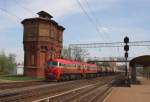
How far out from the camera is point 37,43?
66125 mm

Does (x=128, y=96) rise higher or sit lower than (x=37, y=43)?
A: lower

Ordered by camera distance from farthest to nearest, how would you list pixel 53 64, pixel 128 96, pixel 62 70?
1. pixel 62 70
2. pixel 53 64
3. pixel 128 96

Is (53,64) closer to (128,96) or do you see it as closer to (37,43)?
(128,96)

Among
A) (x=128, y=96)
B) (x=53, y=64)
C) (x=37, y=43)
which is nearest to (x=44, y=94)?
(x=128, y=96)

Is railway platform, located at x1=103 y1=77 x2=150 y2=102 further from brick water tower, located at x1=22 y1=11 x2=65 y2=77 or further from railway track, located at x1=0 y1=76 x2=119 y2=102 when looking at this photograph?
brick water tower, located at x1=22 y1=11 x2=65 y2=77

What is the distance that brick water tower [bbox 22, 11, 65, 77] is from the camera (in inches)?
2584

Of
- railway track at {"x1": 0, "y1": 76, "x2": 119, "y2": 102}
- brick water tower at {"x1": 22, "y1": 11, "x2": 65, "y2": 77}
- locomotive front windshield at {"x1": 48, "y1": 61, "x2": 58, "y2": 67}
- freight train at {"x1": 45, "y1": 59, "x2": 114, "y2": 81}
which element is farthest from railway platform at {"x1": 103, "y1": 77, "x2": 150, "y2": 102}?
brick water tower at {"x1": 22, "y1": 11, "x2": 65, "y2": 77}

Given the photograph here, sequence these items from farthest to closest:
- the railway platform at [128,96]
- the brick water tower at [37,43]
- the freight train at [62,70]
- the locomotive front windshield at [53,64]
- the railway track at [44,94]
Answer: the brick water tower at [37,43] → the locomotive front windshield at [53,64] → the freight train at [62,70] → the railway platform at [128,96] → the railway track at [44,94]

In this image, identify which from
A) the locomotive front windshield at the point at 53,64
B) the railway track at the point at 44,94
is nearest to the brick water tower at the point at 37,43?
the locomotive front windshield at the point at 53,64

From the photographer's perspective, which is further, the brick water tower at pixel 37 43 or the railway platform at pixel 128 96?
the brick water tower at pixel 37 43

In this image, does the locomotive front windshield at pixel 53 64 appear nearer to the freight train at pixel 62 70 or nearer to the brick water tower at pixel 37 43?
the freight train at pixel 62 70

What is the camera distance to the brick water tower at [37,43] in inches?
2584

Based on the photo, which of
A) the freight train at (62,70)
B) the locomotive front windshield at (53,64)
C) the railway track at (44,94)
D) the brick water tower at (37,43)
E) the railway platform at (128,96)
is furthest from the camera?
the brick water tower at (37,43)

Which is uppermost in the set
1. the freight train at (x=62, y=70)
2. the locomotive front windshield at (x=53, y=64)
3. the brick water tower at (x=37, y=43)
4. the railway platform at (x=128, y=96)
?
the brick water tower at (x=37, y=43)
